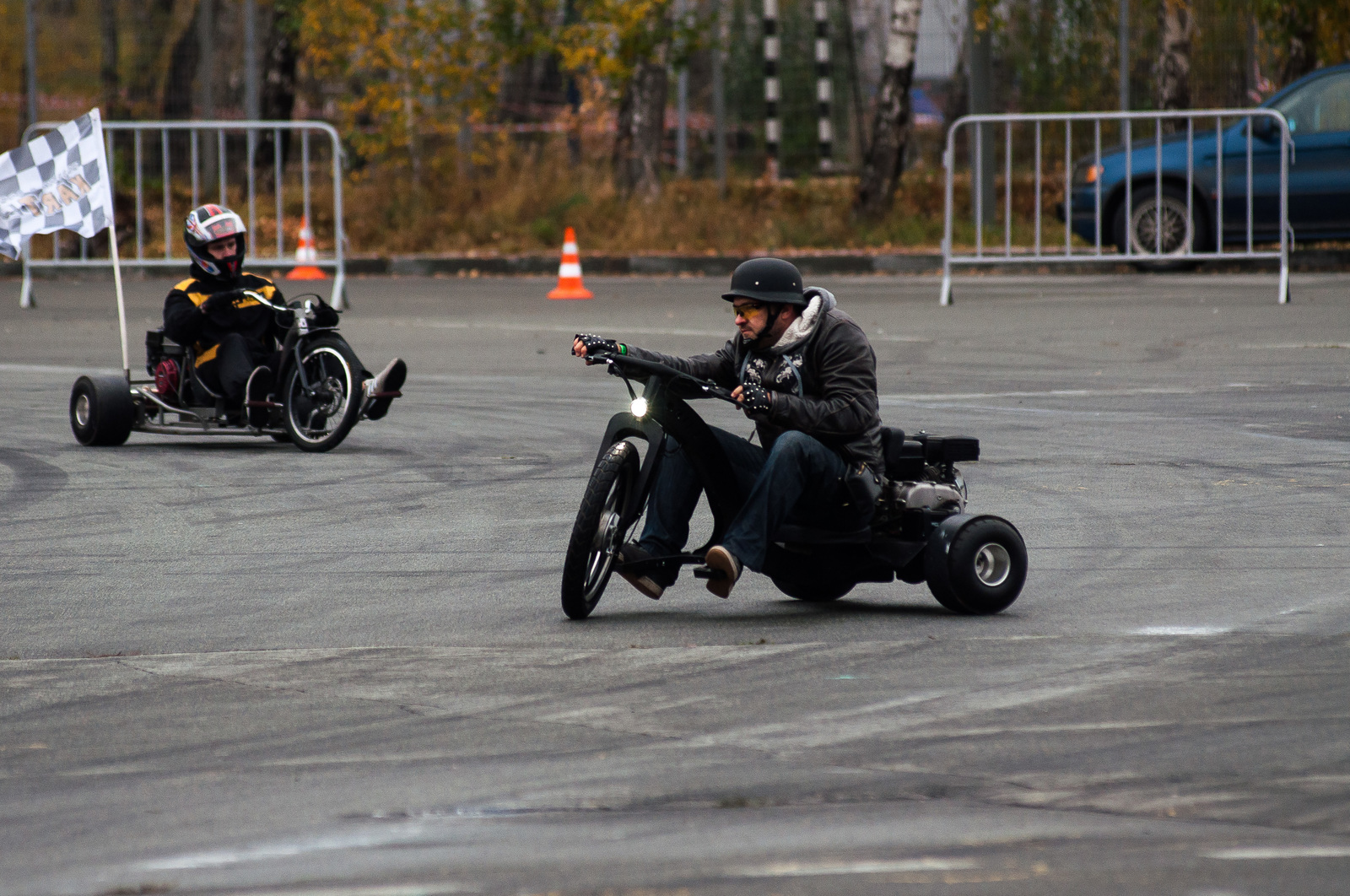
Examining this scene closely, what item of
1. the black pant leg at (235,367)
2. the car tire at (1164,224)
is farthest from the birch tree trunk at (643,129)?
the black pant leg at (235,367)

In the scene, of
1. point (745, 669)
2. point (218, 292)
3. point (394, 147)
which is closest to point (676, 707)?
point (745, 669)

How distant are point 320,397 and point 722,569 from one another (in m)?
5.11

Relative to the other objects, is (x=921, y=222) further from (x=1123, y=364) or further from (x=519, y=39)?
(x=1123, y=364)

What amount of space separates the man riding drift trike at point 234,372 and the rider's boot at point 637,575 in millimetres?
4444

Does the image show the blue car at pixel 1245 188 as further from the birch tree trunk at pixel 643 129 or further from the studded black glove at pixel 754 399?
the studded black glove at pixel 754 399

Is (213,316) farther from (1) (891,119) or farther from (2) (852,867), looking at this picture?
(1) (891,119)

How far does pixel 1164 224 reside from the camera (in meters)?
22.4

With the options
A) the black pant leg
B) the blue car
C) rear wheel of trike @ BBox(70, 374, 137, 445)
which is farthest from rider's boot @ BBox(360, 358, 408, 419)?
the blue car

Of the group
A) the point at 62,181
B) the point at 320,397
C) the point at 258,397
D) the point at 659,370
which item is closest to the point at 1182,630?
the point at 659,370

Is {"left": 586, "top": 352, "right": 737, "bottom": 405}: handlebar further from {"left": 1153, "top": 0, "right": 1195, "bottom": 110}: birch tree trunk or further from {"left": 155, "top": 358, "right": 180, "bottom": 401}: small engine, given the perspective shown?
{"left": 1153, "top": 0, "right": 1195, "bottom": 110}: birch tree trunk

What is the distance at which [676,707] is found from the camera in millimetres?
5535

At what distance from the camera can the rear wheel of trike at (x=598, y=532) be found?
21.8ft

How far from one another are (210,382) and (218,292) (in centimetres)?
54

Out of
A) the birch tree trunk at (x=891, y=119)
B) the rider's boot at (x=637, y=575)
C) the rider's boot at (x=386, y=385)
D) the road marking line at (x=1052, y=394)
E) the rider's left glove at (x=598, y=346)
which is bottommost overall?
the rider's boot at (x=637, y=575)
